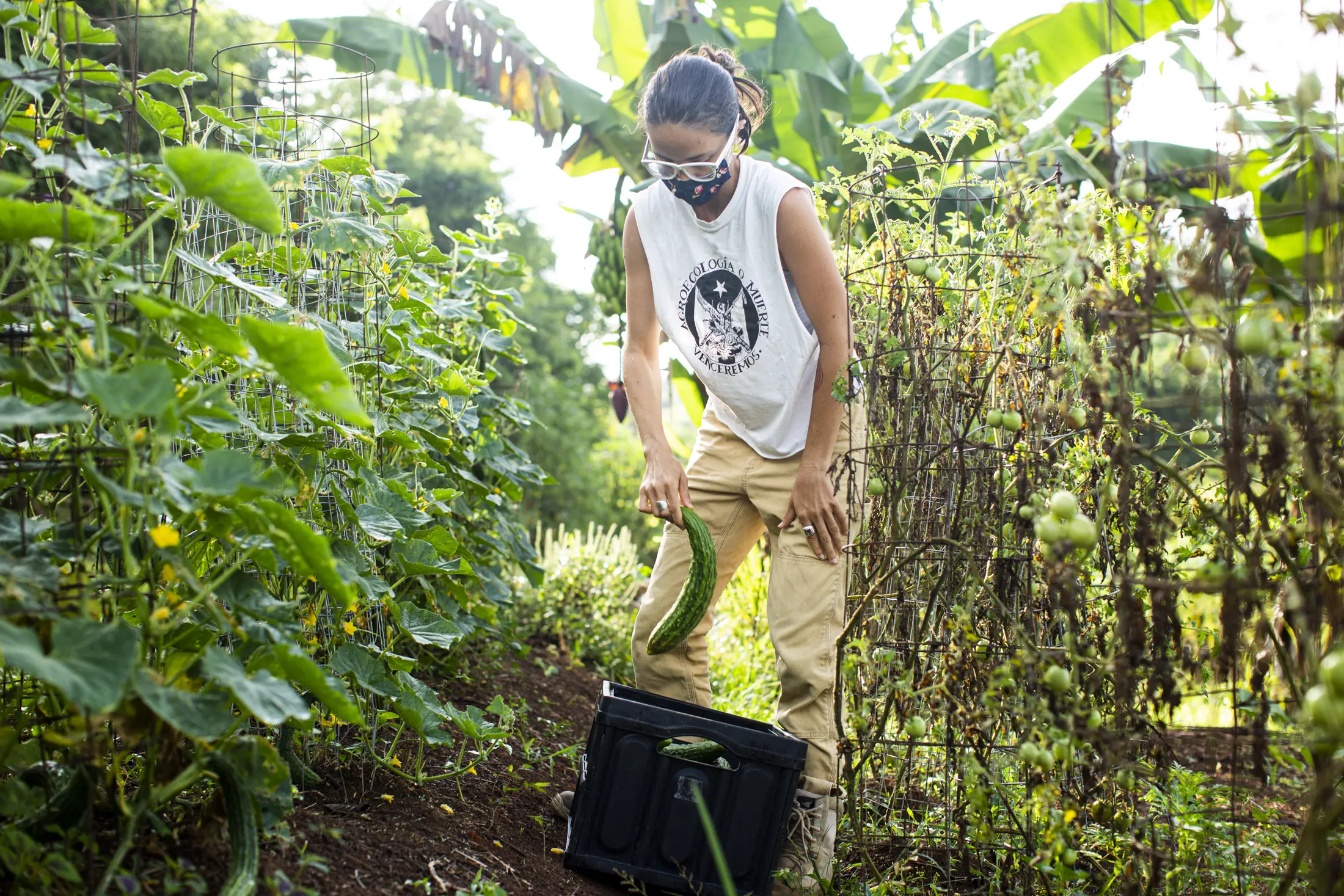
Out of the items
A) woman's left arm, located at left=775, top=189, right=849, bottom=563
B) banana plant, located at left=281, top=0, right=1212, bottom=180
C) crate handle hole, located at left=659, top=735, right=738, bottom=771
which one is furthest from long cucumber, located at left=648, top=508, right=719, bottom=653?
banana plant, located at left=281, top=0, right=1212, bottom=180

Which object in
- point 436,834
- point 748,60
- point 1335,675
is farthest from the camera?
point 748,60

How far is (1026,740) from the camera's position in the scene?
180 cm

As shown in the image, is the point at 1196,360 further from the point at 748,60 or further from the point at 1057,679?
the point at 748,60

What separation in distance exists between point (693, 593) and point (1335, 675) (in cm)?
154

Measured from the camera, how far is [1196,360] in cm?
149

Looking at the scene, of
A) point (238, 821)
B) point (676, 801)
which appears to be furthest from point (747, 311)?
point (238, 821)

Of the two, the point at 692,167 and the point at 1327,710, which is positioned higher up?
the point at 692,167

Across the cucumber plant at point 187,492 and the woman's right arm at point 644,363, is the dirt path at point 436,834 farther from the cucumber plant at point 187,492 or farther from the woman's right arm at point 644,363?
the woman's right arm at point 644,363

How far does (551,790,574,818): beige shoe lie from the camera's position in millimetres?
2561

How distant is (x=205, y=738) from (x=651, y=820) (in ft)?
3.66

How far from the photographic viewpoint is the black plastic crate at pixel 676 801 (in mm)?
2168

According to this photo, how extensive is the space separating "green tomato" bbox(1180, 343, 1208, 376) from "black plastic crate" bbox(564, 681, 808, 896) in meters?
1.15

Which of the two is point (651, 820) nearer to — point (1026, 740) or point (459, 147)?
point (1026, 740)

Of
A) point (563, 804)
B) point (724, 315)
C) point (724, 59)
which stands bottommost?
point (563, 804)
